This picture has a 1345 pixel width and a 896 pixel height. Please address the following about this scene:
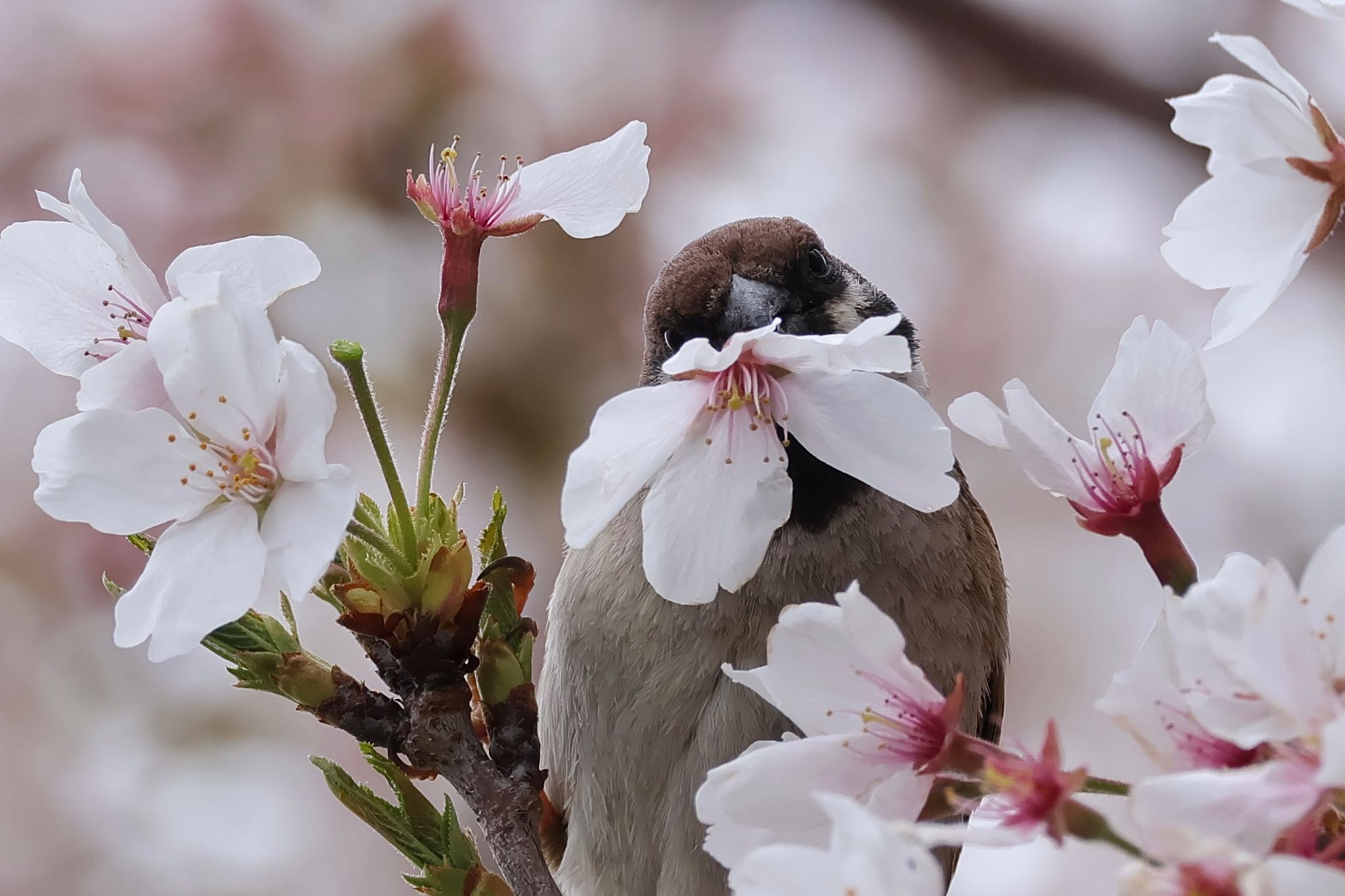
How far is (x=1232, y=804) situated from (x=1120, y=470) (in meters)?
0.35

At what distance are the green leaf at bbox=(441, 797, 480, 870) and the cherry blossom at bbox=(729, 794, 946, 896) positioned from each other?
623mm

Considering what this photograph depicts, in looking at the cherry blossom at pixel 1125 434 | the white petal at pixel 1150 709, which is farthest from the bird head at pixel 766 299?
the white petal at pixel 1150 709

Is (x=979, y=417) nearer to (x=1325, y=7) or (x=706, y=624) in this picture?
(x=1325, y=7)

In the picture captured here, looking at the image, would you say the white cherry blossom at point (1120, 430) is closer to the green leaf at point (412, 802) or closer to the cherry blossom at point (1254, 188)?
the cherry blossom at point (1254, 188)

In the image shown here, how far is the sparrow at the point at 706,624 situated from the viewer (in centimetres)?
154

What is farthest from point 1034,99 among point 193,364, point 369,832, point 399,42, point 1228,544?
point 193,364

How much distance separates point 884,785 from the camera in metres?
0.72

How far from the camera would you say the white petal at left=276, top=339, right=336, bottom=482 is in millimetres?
770

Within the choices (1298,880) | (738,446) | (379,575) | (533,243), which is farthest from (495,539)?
(533,243)

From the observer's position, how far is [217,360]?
0.81 m

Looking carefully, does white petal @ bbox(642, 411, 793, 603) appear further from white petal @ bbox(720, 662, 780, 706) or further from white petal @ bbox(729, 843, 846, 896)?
white petal @ bbox(729, 843, 846, 896)

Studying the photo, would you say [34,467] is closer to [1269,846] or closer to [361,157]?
[1269,846]

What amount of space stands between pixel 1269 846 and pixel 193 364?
0.62m

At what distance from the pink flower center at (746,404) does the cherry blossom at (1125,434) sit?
11cm
